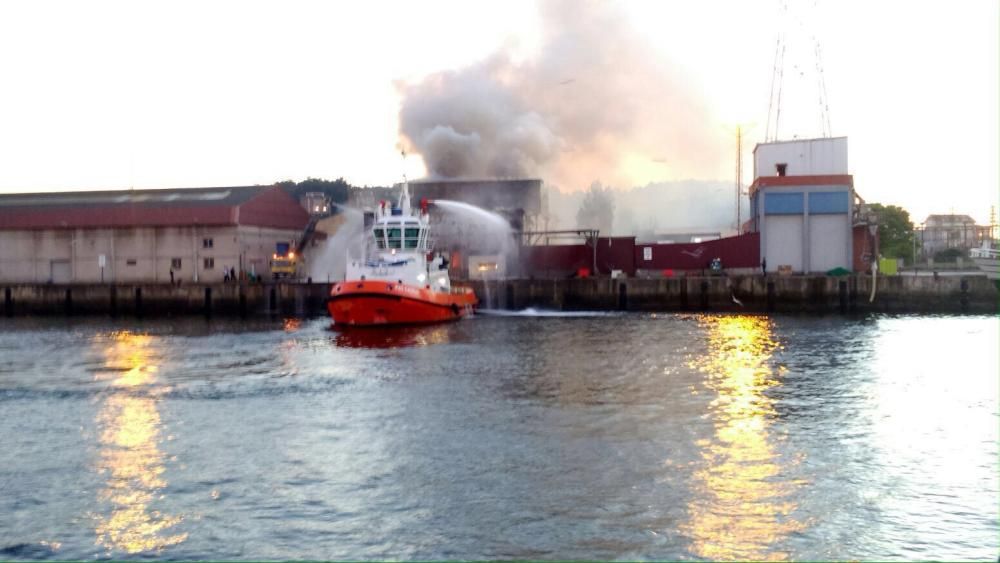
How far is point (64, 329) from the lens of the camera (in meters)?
46.7

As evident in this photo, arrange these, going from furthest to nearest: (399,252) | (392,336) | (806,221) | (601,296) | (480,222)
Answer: (480,222)
(806,221)
(601,296)
(399,252)
(392,336)

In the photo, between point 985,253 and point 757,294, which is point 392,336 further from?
point 985,253

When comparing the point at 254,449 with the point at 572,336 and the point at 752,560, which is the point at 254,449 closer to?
the point at 752,560

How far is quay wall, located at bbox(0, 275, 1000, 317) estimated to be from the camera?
52.4 m

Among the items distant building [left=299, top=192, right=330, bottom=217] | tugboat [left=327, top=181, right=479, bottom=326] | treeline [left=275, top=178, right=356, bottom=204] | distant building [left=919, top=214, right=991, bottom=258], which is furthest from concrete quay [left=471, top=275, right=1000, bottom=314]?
distant building [left=919, top=214, right=991, bottom=258]

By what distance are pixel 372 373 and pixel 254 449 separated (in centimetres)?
1063

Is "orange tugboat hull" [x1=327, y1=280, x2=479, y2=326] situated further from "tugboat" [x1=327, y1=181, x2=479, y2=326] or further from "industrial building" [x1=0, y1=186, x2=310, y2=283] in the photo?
"industrial building" [x1=0, y1=186, x2=310, y2=283]

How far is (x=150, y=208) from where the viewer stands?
217ft

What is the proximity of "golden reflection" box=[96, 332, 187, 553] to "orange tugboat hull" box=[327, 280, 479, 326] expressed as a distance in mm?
14882

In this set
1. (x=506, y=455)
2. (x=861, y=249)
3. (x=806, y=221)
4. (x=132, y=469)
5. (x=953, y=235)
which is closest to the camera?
(x=132, y=469)

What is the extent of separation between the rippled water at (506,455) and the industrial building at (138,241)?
32.5m

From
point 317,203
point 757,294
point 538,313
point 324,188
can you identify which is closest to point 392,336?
point 538,313

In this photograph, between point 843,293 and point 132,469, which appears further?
point 843,293

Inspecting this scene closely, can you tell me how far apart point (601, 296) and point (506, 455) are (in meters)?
38.8
